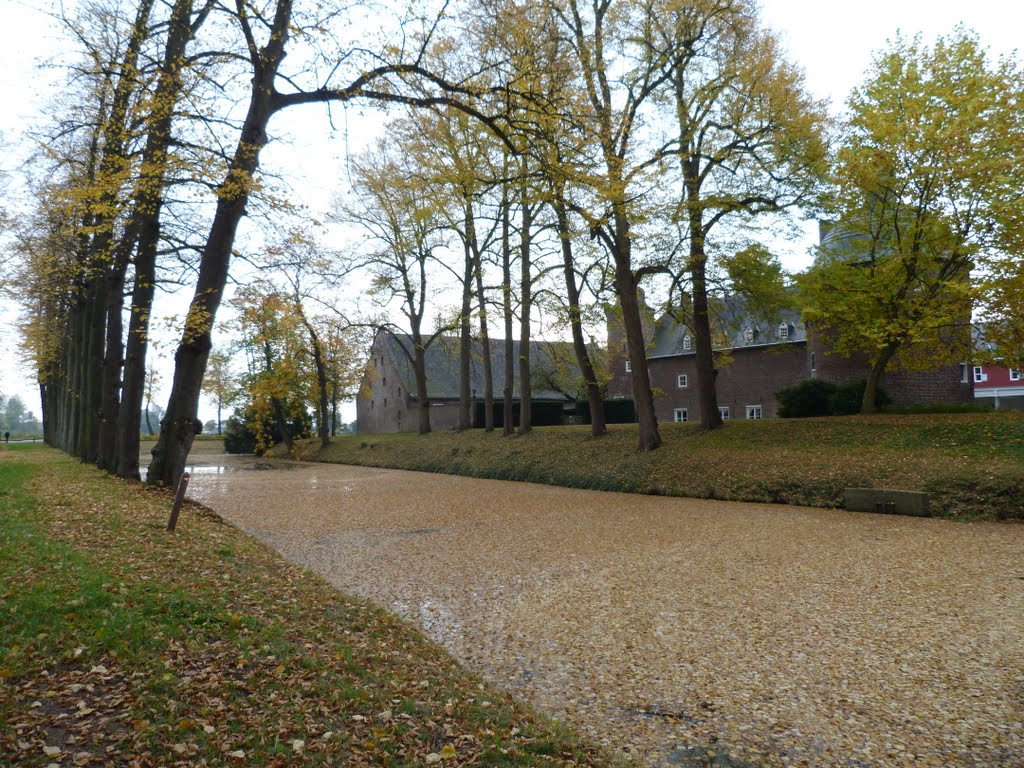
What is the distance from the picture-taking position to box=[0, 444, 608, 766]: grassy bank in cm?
333

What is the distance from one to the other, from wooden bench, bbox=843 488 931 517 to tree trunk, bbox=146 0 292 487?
38.0 ft

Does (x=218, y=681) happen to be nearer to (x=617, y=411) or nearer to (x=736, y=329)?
(x=736, y=329)

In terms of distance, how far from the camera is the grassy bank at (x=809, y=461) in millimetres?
12227

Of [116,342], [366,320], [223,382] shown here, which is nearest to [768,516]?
[116,342]

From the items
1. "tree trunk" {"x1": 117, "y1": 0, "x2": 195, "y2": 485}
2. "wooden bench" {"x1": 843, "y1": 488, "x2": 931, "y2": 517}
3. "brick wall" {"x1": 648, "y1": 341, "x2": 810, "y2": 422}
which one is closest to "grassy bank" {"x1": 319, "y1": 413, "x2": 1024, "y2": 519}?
"wooden bench" {"x1": 843, "y1": 488, "x2": 931, "y2": 517}

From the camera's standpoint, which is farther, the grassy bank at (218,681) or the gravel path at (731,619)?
the gravel path at (731,619)

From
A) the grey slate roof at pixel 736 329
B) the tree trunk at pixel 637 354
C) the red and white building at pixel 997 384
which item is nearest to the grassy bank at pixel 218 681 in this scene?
the tree trunk at pixel 637 354

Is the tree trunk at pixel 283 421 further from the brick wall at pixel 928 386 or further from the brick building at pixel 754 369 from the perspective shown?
the brick wall at pixel 928 386

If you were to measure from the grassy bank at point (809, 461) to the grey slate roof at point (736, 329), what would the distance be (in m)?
2.89

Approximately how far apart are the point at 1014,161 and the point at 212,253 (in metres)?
16.3

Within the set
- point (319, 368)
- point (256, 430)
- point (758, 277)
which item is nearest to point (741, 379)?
point (758, 277)

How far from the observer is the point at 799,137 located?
16625mm

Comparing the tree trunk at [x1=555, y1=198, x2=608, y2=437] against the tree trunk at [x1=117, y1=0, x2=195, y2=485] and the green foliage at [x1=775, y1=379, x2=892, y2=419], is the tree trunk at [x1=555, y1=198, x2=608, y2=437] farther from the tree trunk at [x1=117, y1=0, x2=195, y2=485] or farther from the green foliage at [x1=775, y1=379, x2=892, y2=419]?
the tree trunk at [x1=117, y1=0, x2=195, y2=485]

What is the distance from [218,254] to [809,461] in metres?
12.3
